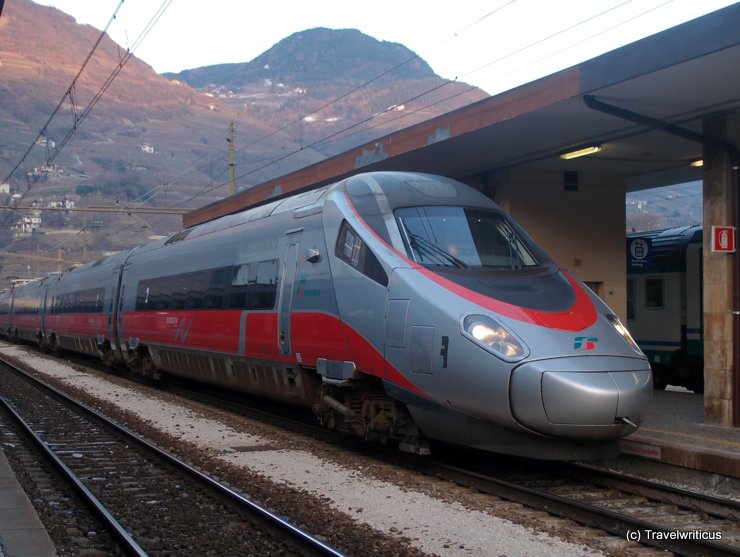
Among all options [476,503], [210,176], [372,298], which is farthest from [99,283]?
[210,176]

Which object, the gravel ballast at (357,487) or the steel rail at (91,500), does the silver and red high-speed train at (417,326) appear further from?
the steel rail at (91,500)

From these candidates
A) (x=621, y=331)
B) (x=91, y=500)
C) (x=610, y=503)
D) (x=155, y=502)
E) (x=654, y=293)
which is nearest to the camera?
(x=610, y=503)

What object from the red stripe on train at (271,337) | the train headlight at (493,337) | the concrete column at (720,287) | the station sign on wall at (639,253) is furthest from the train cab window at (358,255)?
the station sign on wall at (639,253)

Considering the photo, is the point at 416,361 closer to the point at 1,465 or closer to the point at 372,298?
the point at 372,298

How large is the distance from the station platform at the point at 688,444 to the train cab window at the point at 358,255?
333cm

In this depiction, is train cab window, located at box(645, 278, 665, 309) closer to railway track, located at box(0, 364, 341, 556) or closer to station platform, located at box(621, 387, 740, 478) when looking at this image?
station platform, located at box(621, 387, 740, 478)

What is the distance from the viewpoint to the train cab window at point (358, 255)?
902 cm

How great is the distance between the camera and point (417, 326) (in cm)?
829

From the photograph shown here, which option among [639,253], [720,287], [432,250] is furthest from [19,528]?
[639,253]

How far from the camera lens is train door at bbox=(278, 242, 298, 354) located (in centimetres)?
1076

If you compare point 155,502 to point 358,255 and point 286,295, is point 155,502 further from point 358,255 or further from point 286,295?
point 286,295

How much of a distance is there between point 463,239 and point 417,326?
1.51m

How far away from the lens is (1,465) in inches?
371

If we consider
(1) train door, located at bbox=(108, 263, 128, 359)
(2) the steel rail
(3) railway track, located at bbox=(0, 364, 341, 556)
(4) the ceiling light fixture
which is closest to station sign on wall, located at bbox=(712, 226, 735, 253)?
(4) the ceiling light fixture
